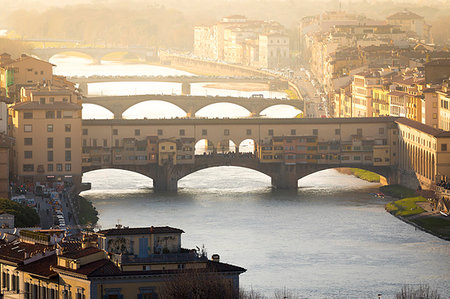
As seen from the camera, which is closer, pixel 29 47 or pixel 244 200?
pixel 244 200

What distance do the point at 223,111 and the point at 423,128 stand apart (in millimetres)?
28985

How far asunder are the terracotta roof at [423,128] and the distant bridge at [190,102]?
20.8 meters

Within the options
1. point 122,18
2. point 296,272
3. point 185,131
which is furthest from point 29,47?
point 296,272

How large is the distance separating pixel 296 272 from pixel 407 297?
36.1 feet

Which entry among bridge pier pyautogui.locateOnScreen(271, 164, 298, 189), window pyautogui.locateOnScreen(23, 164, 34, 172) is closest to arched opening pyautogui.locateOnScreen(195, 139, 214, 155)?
bridge pier pyautogui.locateOnScreen(271, 164, 298, 189)

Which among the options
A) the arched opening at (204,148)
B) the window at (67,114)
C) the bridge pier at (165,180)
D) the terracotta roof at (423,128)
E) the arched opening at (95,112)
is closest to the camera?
the terracotta roof at (423,128)

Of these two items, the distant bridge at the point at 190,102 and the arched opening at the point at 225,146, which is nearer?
the arched opening at the point at 225,146

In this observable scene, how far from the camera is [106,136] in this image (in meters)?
61.0

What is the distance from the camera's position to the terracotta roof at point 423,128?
56.4 metres

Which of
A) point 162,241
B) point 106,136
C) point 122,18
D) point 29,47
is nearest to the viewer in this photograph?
point 162,241

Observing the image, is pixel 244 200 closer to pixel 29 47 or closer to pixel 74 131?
pixel 74 131

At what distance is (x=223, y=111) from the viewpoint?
86750 mm

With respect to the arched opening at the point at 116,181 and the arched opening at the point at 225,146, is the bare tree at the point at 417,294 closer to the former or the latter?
the arched opening at the point at 116,181

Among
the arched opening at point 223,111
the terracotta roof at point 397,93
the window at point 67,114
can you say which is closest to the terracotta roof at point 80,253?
the window at point 67,114
